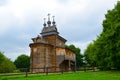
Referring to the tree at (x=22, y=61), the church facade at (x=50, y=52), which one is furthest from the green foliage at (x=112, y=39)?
the tree at (x=22, y=61)

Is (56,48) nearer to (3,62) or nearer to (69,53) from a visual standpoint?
(69,53)

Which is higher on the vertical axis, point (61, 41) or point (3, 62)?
point (61, 41)

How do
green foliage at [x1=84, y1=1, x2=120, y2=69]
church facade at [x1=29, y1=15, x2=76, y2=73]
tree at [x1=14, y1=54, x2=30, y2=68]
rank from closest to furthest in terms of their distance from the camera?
1. green foliage at [x1=84, y1=1, x2=120, y2=69]
2. church facade at [x1=29, y1=15, x2=76, y2=73]
3. tree at [x1=14, y1=54, x2=30, y2=68]

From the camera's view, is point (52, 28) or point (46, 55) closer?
point (46, 55)

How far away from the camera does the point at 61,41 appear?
60.2 m

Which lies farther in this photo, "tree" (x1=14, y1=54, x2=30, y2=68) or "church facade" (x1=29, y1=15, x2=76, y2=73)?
"tree" (x1=14, y1=54, x2=30, y2=68)

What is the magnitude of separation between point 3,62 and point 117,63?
107ft

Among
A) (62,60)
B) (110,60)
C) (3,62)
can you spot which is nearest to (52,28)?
(62,60)

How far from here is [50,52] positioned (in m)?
55.7

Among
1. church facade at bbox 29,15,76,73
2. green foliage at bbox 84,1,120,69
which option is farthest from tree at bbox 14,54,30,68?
green foliage at bbox 84,1,120,69

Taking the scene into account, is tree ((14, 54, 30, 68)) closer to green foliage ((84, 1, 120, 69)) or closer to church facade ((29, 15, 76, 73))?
church facade ((29, 15, 76, 73))

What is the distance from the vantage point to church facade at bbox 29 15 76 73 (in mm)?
53406

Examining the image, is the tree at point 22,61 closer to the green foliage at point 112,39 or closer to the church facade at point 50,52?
the church facade at point 50,52

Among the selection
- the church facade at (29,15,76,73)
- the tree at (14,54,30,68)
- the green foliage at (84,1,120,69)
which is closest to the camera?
the green foliage at (84,1,120,69)
